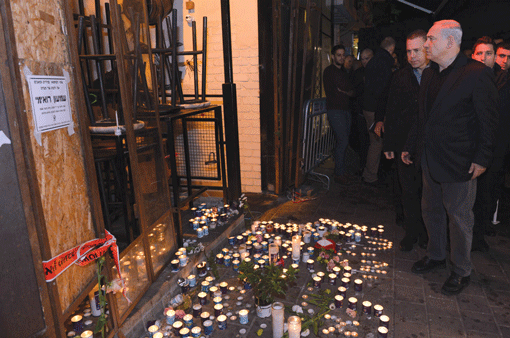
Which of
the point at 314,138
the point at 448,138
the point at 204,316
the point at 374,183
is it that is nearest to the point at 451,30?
the point at 448,138

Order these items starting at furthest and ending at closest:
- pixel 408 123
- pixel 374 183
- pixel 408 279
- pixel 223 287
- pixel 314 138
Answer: pixel 314 138, pixel 374 183, pixel 408 123, pixel 408 279, pixel 223 287

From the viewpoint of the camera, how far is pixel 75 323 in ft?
8.32

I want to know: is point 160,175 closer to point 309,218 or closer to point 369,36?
point 309,218

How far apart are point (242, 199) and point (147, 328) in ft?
7.91

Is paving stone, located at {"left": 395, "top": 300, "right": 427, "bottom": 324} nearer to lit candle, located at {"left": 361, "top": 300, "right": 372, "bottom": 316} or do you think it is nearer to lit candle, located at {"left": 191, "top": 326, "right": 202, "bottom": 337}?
lit candle, located at {"left": 361, "top": 300, "right": 372, "bottom": 316}

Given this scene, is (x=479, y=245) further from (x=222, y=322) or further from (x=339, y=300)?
(x=222, y=322)

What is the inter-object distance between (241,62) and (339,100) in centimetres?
192

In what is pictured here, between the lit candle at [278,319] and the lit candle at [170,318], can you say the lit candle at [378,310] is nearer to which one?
the lit candle at [278,319]

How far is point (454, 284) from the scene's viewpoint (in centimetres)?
310

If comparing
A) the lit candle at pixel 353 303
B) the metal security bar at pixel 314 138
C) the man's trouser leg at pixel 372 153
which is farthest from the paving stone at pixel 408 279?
the man's trouser leg at pixel 372 153

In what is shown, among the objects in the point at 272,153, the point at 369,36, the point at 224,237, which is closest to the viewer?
the point at 224,237

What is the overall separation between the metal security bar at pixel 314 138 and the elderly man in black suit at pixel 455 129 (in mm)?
2958

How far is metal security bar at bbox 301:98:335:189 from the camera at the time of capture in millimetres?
6141

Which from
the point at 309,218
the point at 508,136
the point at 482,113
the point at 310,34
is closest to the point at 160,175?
the point at 309,218
